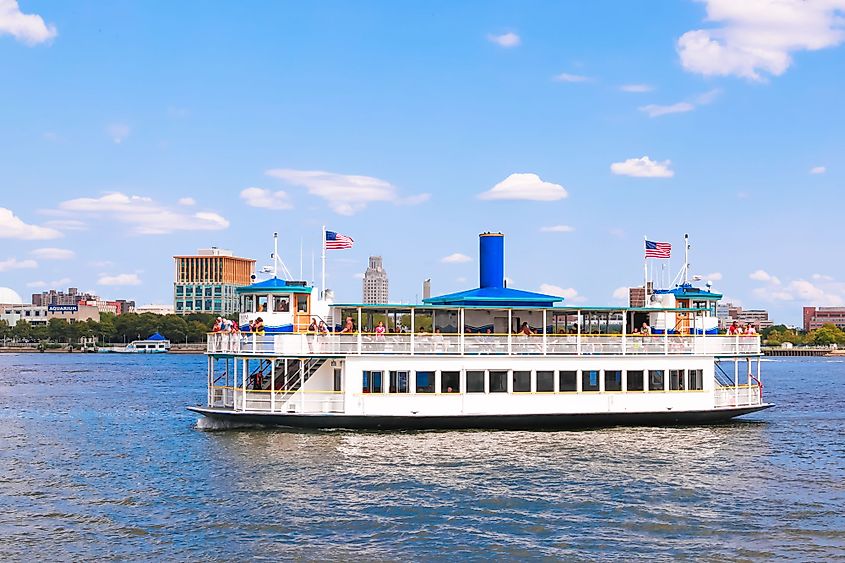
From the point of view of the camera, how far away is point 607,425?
1594 inches

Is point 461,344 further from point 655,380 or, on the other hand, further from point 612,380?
point 655,380

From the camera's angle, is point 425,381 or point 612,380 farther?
point 612,380

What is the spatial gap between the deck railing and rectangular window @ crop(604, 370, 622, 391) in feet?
2.78

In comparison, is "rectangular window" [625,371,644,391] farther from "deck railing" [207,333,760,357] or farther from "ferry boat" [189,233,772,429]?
"deck railing" [207,333,760,357]

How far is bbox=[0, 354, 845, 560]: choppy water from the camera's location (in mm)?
22875

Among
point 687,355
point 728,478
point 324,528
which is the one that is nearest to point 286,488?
point 324,528

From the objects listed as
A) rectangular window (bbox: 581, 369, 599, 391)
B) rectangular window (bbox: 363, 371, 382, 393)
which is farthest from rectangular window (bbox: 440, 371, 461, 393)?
rectangular window (bbox: 581, 369, 599, 391)

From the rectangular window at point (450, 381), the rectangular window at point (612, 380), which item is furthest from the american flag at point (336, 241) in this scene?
the rectangular window at point (612, 380)

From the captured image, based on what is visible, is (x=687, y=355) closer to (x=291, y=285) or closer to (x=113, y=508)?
(x=291, y=285)

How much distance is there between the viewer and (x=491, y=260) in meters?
44.7

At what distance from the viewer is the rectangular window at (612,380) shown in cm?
4056

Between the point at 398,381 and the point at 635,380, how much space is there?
34.2 feet

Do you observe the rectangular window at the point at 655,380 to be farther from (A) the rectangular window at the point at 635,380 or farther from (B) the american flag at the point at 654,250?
(B) the american flag at the point at 654,250

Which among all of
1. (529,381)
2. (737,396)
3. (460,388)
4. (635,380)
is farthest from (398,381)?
(737,396)
